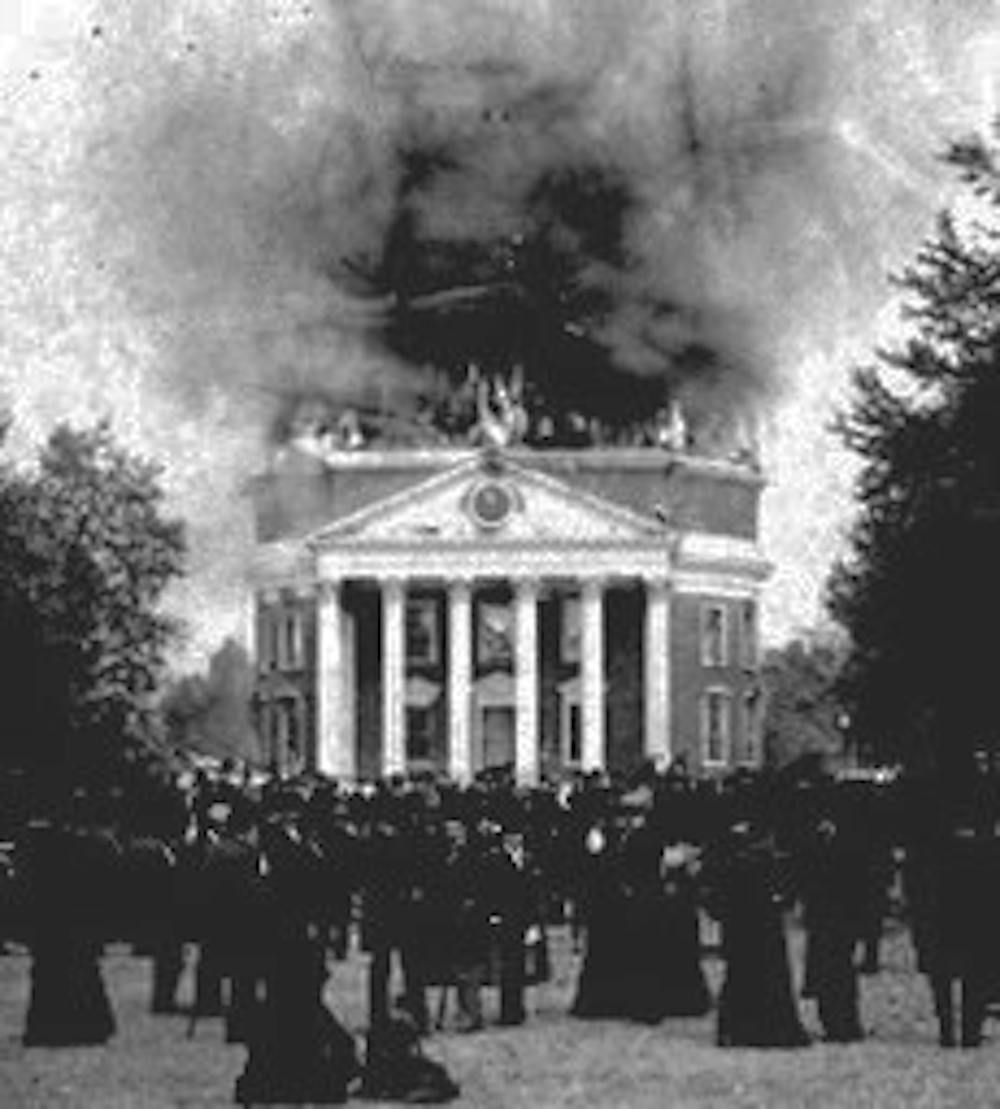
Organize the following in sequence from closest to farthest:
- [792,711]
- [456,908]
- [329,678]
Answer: [456,908], [329,678], [792,711]

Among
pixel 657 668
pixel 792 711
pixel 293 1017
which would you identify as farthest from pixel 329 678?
pixel 293 1017

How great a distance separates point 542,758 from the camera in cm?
9019

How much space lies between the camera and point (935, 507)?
34.8 metres

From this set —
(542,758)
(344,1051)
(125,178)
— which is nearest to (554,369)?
(542,758)

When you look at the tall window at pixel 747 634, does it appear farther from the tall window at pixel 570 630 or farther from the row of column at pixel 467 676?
the tall window at pixel 570 630

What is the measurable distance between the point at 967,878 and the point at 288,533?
248ft

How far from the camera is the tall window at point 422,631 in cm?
9294

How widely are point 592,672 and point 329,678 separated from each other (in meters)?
8.12

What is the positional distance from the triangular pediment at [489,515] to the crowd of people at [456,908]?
62676 mm

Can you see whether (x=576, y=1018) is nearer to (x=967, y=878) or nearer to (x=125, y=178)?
(x=967, y=878)

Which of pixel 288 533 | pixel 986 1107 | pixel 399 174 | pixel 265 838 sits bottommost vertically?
pixel 986 1107

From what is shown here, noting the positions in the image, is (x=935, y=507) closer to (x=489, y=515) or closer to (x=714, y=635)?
(x=489, y=515)

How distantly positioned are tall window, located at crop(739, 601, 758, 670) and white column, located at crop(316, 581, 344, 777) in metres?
12.8

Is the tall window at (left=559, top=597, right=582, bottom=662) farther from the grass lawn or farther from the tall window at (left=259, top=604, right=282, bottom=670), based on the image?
the grass lawn
